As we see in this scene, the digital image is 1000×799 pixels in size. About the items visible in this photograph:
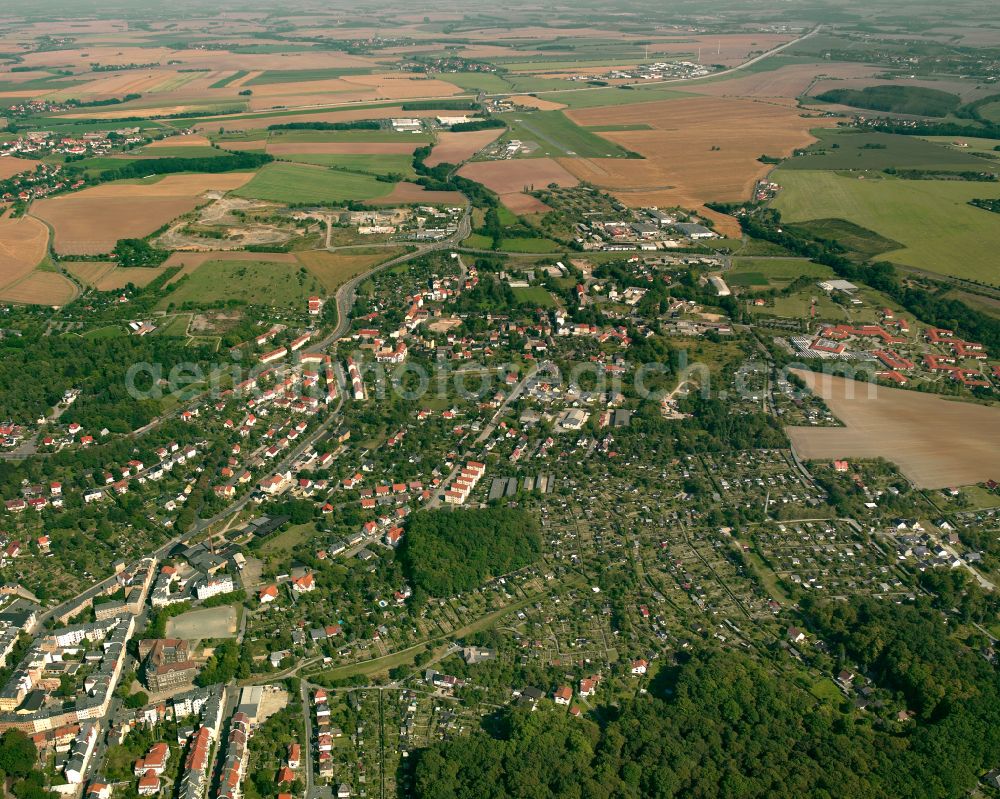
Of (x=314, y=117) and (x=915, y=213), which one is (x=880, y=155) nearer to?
(x=915, y=213)

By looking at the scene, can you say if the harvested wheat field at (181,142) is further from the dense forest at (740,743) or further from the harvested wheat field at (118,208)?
→ the dense forest at (740,743)

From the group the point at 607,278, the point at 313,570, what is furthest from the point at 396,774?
the point at 607,278

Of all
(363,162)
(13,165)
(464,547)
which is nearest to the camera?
(464,547)

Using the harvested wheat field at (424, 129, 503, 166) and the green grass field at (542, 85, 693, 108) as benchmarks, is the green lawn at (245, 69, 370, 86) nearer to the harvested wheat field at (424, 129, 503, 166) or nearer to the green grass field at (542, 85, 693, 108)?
the green grass field at (542, 85, 693, 108)

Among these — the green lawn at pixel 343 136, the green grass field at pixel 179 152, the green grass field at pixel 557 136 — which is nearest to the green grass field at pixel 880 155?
the green grass field at pixel 557 136

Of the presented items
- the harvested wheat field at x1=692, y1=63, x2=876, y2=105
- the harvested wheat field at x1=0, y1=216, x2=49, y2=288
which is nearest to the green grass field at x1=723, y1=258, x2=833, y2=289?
the harvested wheat field at x1=0, y1=216, x2=49, y2=288

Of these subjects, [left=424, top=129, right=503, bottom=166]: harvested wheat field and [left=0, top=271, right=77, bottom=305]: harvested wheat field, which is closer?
[left=0, top=271, right=77, bottom=305]: harvested wheat field

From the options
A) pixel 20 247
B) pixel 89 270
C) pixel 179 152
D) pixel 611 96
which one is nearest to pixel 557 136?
pixel 611 96
